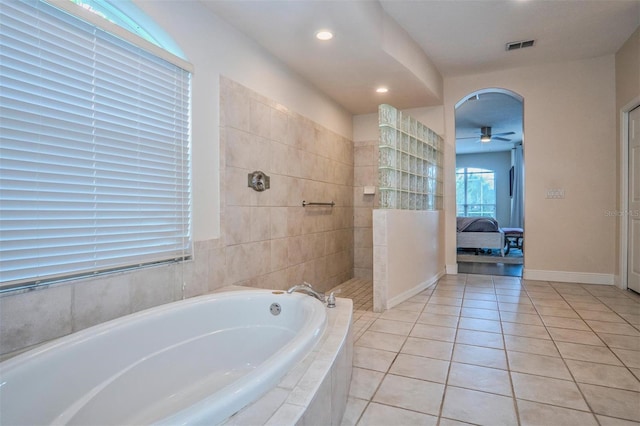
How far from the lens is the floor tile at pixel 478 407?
1.42 metres

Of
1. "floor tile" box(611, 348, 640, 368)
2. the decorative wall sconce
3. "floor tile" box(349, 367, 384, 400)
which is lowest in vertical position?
"floor tile" box(349, 367, 384, 400)

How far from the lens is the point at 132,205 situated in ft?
5.76

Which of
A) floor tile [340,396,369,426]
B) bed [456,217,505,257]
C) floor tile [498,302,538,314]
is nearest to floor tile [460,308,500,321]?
floor tile [498,302,538,314]

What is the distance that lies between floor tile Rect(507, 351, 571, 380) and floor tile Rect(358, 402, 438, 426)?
0.75m

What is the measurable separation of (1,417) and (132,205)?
1007mm

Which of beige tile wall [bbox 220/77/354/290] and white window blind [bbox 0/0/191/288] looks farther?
beige tile wall [bbox 220/77/354/290]

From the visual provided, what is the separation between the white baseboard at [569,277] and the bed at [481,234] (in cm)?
167

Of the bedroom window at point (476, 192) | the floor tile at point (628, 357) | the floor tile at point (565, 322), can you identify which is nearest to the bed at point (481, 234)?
the floor tile at point (565, 322)

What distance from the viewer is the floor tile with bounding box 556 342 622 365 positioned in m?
1.94

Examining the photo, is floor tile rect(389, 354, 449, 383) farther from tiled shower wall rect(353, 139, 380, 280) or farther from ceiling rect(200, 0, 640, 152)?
tiled shower wall rect(353, 139, 380, 280)

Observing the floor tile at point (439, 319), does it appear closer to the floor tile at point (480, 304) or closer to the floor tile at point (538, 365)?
the floor tile at point (480, 304)

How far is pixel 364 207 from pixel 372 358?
2700mm

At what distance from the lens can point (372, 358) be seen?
2014 mm

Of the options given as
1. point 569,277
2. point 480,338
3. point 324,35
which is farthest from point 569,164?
point 324,35
